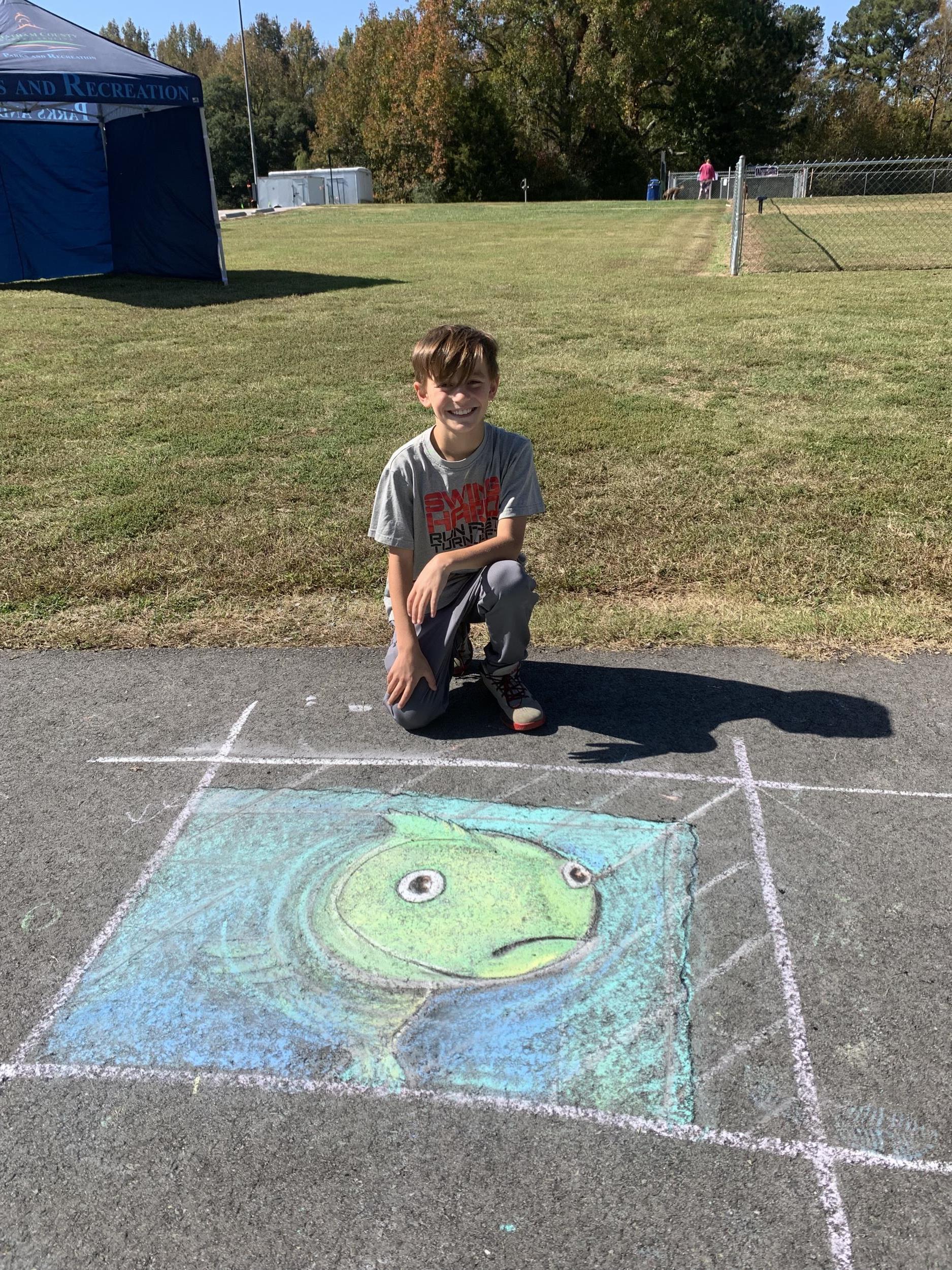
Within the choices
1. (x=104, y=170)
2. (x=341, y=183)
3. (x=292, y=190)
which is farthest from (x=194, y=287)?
(x=292, y=190)

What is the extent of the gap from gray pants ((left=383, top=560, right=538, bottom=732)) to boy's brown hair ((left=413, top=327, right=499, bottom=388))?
2.02ft

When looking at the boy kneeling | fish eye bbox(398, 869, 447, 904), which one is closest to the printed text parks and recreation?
the boy kneeling

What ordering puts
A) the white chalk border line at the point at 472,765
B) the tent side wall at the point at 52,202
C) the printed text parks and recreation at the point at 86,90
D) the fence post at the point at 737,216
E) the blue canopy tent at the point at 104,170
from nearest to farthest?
the white chalk border line at the point at 472,765
the printed text parks and recreation at the point at 86,90
the blue canopy tent at the point at 104,170
the fence post at the point at 737,216
the tent side wall at the point at 52,202

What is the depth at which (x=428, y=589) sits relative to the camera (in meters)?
2.94

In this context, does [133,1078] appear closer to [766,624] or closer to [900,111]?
[766,624]

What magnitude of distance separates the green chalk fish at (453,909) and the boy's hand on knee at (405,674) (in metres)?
0.49

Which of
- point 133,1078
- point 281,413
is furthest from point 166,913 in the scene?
point 281,413

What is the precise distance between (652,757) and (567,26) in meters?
50.3

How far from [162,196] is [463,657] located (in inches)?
A: 510

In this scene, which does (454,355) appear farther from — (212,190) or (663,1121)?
(212,190)

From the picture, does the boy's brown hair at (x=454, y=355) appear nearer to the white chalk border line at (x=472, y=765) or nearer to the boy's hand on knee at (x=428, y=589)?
the boy's hand on knee at (x=428, y=589)

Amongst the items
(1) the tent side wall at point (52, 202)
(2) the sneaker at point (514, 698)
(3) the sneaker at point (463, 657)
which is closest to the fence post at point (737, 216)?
(1) the tent side wall at point (52, 202)

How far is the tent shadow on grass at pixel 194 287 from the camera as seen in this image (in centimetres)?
1253

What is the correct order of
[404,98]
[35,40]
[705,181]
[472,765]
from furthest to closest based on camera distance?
[404,98]
[705,181]
[35,40]
[472,765]
